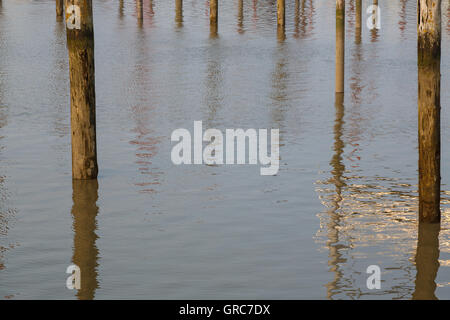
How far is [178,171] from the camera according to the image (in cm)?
1198

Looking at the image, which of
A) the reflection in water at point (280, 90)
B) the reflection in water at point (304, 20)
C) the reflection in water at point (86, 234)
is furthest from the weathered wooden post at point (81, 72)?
the reflection in water at point (304, 20)

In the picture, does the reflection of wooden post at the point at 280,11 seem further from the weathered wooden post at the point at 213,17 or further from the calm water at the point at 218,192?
the calm water at the point at 218,192

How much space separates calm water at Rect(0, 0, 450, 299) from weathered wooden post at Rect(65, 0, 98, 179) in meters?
0.68

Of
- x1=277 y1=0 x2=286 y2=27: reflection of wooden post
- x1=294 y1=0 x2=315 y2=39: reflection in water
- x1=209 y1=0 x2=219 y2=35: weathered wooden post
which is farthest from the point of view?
x1=294 y1=0 x2=315 y2=39: reflection in water

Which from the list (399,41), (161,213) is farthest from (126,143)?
(399,41)

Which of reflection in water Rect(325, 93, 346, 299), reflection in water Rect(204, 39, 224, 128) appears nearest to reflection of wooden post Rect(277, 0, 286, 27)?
reflection in water Rect(204, 39, 224, 128)

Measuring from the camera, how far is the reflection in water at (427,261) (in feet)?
24.8

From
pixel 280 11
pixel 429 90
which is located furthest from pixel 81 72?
pixel 280 11

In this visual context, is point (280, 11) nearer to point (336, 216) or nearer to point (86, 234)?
point (336, 216)

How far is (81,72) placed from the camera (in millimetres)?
10648

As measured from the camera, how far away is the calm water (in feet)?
25.8

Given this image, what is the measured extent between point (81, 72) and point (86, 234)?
2361mm

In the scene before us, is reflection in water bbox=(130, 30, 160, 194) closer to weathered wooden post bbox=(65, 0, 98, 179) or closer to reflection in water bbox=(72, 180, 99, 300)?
reflection in water bbox=(72, 180, 99, 300)

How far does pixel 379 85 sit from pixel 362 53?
624cm
